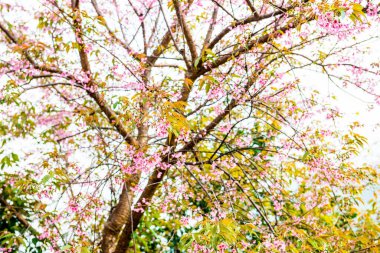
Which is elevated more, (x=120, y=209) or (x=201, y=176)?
(x=201, y=176)

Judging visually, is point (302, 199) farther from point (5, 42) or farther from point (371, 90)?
point (5, 42)

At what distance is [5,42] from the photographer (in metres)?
5.32

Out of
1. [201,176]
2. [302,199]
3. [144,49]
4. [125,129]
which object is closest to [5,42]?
[144,49]

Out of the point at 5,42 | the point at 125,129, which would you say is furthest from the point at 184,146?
the point at 5,42

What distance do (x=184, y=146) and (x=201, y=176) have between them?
0.44 meters

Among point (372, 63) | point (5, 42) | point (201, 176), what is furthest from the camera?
point (5, 42)

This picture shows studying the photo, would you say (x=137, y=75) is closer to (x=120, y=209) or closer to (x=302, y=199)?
(x=120, y=209)

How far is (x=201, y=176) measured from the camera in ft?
13.3

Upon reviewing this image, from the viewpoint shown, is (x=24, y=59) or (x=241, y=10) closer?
(x=241, y=10)

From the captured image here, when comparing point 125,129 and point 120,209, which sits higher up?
point 125,129

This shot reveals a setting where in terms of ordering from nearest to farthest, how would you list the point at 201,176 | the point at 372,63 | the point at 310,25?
1. the point at 310,25
2. the point at 372,63
3. the point at 201,176

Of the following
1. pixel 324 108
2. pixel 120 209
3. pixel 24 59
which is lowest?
pixel 120 209

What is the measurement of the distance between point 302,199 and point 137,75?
2703 millimetres

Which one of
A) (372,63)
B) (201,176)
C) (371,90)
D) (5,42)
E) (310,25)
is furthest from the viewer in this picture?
(5,42)
